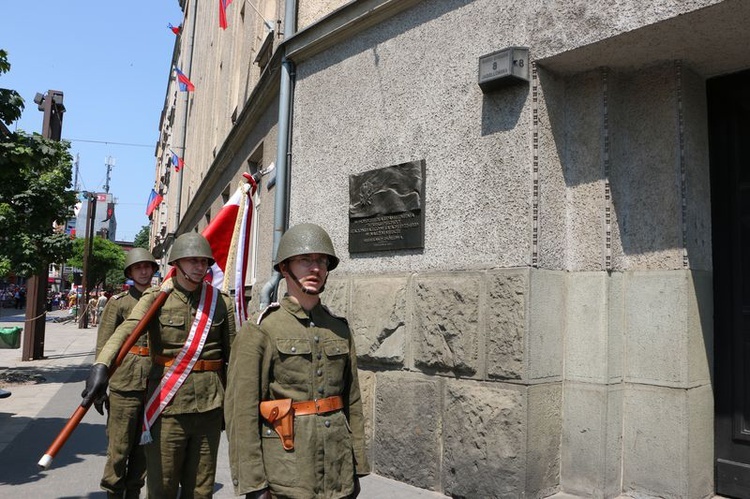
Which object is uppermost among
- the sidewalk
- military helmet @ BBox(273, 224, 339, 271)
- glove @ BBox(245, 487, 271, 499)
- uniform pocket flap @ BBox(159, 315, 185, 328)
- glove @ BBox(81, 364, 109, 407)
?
military helmet @ BBox(273, 224, 339, 271)

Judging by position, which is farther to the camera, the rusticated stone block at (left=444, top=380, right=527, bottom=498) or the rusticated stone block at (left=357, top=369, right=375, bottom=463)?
the rusticated stone block at (left=357, top=369, right=375, bottom=463)

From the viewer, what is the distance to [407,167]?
5711 mm

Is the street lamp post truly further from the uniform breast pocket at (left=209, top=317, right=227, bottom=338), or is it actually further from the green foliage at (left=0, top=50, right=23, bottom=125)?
the uniform breast pocket at (left=209, top=317, right=227, bottom=338)

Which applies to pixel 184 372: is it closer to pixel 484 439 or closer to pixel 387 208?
pixel 484 439

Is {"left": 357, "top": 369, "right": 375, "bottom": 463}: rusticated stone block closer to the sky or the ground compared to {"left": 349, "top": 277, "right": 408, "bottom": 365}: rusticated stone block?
closer to the ground

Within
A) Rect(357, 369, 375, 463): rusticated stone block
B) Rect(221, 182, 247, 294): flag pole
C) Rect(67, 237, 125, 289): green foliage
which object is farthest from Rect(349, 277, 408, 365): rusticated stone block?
Rect(67, 237, 125, 289): green foliage

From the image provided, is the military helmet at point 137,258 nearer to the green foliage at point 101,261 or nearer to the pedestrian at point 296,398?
the pedestrian at point 296,398

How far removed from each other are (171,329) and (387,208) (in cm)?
239

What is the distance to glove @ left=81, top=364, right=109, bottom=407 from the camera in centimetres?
364

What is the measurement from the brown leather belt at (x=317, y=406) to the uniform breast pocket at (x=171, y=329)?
1.61 meters

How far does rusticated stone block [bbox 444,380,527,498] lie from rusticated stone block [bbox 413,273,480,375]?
0.20 m

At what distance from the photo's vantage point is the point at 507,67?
4.77 m

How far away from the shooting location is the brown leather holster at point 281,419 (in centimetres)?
276

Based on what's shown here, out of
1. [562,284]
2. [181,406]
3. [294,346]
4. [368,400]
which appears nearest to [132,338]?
[181,406]
